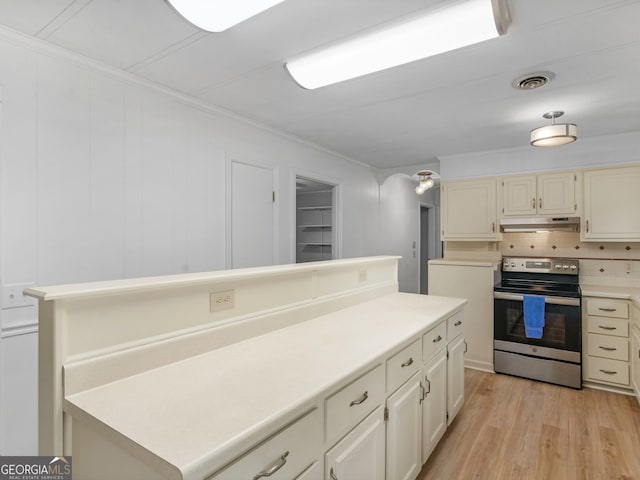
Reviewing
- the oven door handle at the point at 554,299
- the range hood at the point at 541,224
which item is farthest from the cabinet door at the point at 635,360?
the range hood at the point at 541,224

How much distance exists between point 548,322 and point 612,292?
60 cm

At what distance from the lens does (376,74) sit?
2.17 m

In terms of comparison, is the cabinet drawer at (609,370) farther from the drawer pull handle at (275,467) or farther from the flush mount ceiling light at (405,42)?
the drawer pull handle at (275,467)

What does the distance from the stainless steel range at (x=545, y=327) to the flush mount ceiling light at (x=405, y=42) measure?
2.53 meters

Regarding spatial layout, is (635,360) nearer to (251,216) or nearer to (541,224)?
(541,224)

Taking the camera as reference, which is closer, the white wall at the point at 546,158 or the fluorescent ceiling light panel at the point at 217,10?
the fluorescent ceiling light panel at the point at 217,10

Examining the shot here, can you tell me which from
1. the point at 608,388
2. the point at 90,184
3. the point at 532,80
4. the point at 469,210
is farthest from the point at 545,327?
the point at 90,184

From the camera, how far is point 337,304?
2.16 metres

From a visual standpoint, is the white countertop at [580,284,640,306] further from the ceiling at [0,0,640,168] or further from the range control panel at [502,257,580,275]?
the ceiling at [0,0,640,168]

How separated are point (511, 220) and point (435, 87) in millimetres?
2056

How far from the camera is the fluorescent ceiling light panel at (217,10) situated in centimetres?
137

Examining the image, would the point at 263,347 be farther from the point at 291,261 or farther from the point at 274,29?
the point at 291,261

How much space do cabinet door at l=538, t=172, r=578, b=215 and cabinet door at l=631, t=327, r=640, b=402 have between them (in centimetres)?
122

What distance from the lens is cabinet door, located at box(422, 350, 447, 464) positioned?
1.92 m
